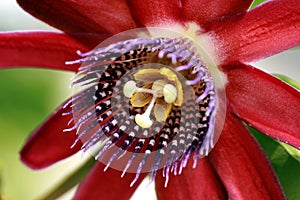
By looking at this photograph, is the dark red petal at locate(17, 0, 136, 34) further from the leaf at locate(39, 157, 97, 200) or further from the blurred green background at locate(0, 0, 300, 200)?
the blurred green background at locate(0, 0, 300, 200)

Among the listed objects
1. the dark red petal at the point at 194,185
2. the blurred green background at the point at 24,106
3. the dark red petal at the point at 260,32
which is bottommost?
the dark red petal at the point at 194,185

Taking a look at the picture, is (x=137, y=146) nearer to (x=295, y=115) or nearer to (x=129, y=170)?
(x=129, y=170)

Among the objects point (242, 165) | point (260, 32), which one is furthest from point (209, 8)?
point (242, 165)

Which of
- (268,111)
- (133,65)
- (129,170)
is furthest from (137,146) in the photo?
(268,111)

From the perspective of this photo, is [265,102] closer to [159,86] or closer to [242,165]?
[242,165]

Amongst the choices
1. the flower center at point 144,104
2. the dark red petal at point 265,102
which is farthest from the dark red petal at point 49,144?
the dark red petal at point 265,102

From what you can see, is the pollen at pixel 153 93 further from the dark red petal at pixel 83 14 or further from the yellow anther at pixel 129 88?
the dark red petal at pixel 83 14
